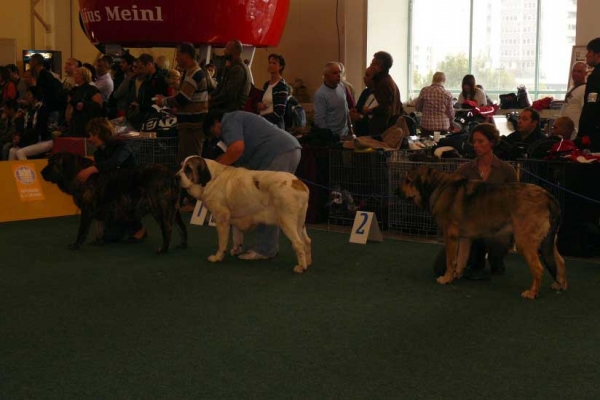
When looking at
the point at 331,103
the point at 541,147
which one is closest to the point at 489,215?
the point at 541,147

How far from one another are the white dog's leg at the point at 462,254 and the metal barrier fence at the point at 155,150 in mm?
4395

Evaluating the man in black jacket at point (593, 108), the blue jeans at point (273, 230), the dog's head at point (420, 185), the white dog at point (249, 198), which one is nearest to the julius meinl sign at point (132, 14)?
the white dog at point (249, 198)

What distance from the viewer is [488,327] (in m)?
5.07

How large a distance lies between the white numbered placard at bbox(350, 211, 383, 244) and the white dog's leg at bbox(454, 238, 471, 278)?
163 cm

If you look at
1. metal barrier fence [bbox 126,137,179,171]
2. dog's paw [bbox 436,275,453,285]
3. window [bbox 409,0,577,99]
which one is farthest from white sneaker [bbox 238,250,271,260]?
window [bbox 409,0,577,99]

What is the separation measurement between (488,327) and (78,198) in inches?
163

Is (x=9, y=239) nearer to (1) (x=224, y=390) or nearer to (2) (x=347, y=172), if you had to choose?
(2) (x=347, y=172)

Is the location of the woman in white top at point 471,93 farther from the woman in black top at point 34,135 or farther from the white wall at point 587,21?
the woman in black top at point 34,135

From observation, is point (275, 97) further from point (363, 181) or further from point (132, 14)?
point (132, 14)

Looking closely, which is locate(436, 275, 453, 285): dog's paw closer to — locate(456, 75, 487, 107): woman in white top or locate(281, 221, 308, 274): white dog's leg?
locate(281, 221, 308, 274): white dog's leg

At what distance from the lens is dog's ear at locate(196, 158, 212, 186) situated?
6926mm

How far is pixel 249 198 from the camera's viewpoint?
6.80 metres

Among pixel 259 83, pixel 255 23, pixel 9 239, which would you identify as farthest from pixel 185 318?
pixel 259 83

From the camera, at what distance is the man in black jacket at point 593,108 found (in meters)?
7.80
